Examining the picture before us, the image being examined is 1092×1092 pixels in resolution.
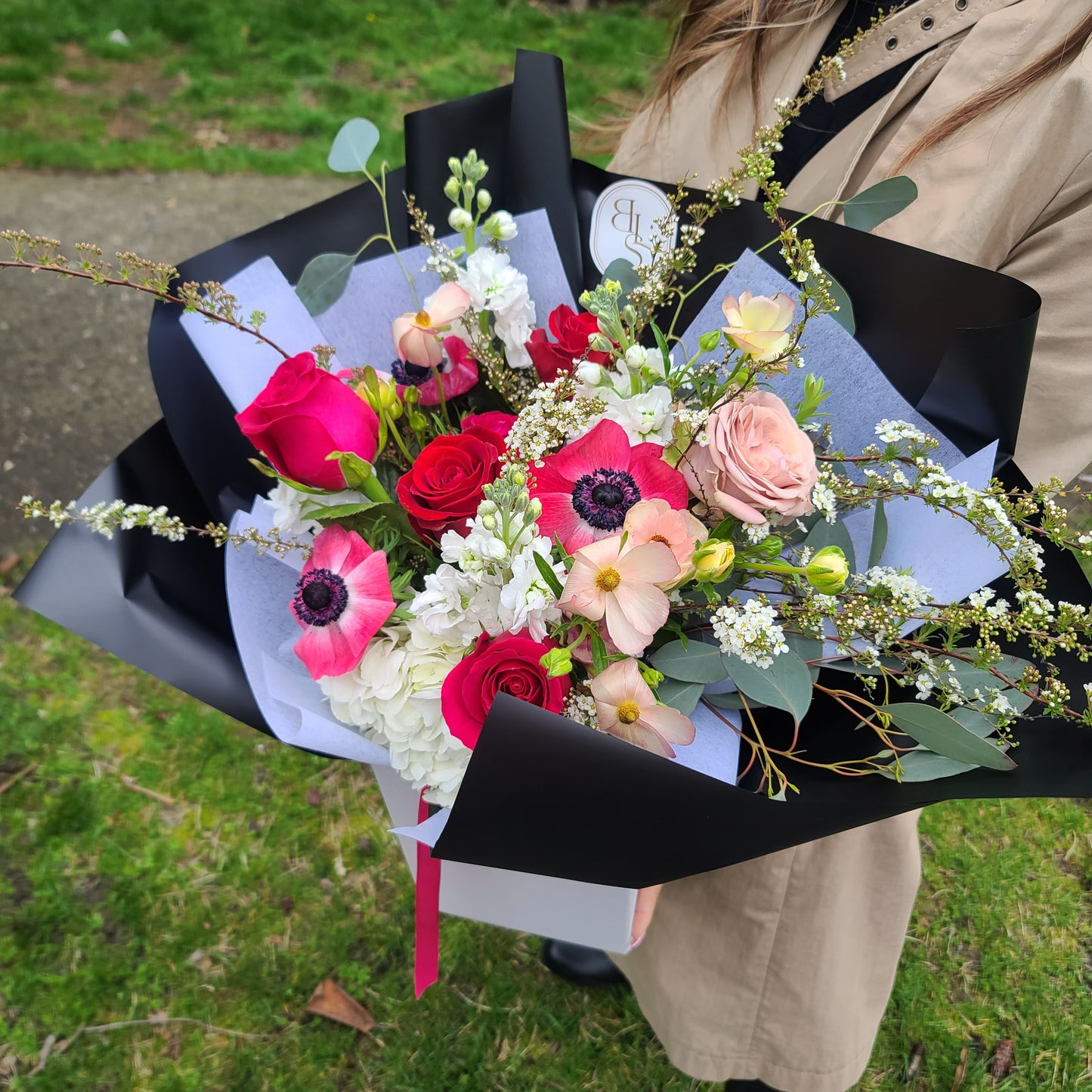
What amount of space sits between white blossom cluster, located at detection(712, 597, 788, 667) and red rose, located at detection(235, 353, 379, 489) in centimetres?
40

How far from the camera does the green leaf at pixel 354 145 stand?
1056mm

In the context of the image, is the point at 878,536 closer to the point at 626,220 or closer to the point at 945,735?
the point at 945,735

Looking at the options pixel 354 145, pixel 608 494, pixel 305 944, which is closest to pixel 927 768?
pixel 608 494

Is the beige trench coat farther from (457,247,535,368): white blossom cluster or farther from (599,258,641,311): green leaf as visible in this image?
(457,247,535,368): white blossom cluster

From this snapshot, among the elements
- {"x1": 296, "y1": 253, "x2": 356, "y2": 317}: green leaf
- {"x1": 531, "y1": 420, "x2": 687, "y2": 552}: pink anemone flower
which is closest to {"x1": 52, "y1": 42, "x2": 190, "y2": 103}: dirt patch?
{"x1": 296, "y1": 253, "x2": 356, "y2": 317}: green leaf

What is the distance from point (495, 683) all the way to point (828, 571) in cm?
31

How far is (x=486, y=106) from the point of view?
110cm

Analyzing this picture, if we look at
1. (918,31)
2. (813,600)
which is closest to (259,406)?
(813,600)

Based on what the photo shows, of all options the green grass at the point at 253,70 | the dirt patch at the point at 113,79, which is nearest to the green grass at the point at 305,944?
the green grass at the point at 253,70

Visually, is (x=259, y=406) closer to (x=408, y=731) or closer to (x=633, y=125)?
(x=408, y=731)

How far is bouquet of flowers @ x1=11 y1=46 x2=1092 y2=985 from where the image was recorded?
29.0 inches

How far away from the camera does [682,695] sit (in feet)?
2.68

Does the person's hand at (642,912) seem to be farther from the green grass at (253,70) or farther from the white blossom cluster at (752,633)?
the green grass at (253,70)

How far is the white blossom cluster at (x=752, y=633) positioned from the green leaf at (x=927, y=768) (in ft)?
0.54
